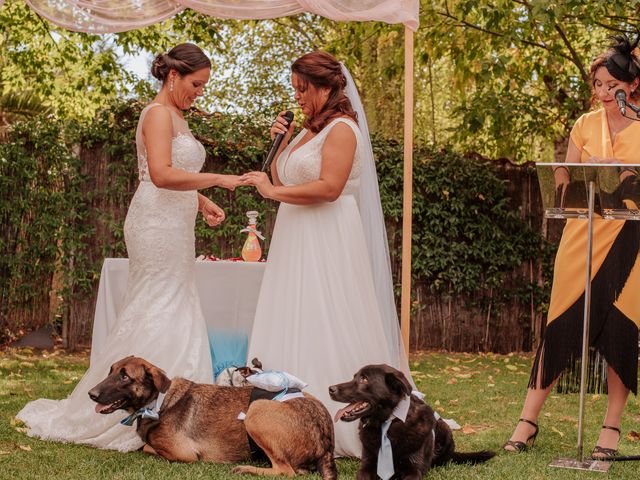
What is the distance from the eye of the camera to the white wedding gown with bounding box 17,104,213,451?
4.70m

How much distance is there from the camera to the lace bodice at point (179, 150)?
469cm

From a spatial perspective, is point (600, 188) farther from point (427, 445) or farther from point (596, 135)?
point (427, 445)

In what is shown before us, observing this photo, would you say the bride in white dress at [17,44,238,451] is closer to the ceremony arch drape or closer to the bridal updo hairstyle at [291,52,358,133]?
the bridal updo hairstyle at [291,52,358,133]

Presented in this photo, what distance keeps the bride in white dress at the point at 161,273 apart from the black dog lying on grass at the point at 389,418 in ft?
4.32

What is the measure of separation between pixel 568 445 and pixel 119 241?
568cm

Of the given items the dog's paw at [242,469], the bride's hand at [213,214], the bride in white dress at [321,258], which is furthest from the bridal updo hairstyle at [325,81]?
the dog's paw at [242,469]

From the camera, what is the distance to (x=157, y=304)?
478 cm

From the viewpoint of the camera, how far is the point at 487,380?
25.8 feet

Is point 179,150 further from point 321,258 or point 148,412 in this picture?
point 148,412

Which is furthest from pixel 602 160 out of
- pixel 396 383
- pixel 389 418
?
pixel 389 418

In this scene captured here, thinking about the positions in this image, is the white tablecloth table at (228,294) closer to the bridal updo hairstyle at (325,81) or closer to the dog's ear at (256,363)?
the dog's ear at (256,363)

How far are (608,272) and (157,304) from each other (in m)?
2.51

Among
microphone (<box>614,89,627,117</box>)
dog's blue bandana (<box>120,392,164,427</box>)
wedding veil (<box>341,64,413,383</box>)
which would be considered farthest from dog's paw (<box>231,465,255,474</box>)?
microphone (<box>614,89,627,117</box>)

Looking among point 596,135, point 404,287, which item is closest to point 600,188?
point 596,135
